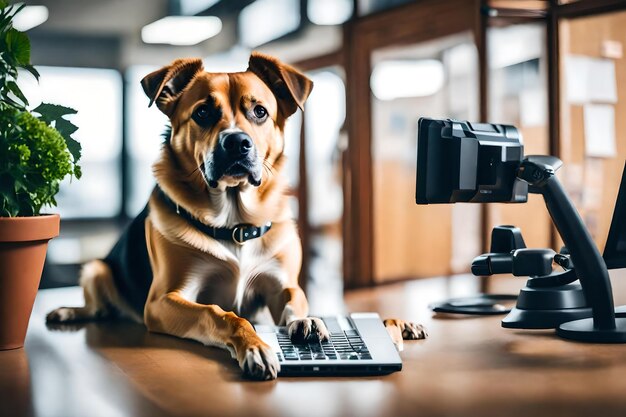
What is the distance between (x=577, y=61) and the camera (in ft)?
12.2

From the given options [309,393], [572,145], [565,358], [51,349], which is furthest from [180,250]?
[572,145]

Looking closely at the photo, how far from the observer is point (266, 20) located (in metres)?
4.23

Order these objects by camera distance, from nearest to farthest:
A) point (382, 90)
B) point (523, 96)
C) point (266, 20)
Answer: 1. point (523, 96)
2. point (382, 90)
3. point (266, 20)

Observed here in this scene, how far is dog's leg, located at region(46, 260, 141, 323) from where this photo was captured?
1.72 meters

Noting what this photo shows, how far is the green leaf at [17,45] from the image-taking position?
1389 millimetres

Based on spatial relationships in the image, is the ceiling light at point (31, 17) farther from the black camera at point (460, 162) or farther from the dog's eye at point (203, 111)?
the black camera at point (460, 162)

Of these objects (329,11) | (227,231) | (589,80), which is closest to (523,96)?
(589,80)

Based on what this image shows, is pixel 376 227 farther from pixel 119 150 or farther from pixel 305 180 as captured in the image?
pixel 119 150

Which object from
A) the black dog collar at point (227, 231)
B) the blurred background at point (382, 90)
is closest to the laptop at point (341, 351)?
the black dog collar at point (227, 231)

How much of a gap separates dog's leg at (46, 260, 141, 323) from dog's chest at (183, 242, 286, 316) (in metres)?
0.22

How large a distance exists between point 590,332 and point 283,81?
32.8 inches

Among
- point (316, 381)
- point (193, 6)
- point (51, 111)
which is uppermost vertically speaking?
point (193, 6)

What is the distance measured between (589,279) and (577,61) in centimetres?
260

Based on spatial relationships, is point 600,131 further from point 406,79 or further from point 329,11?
point 329,11
